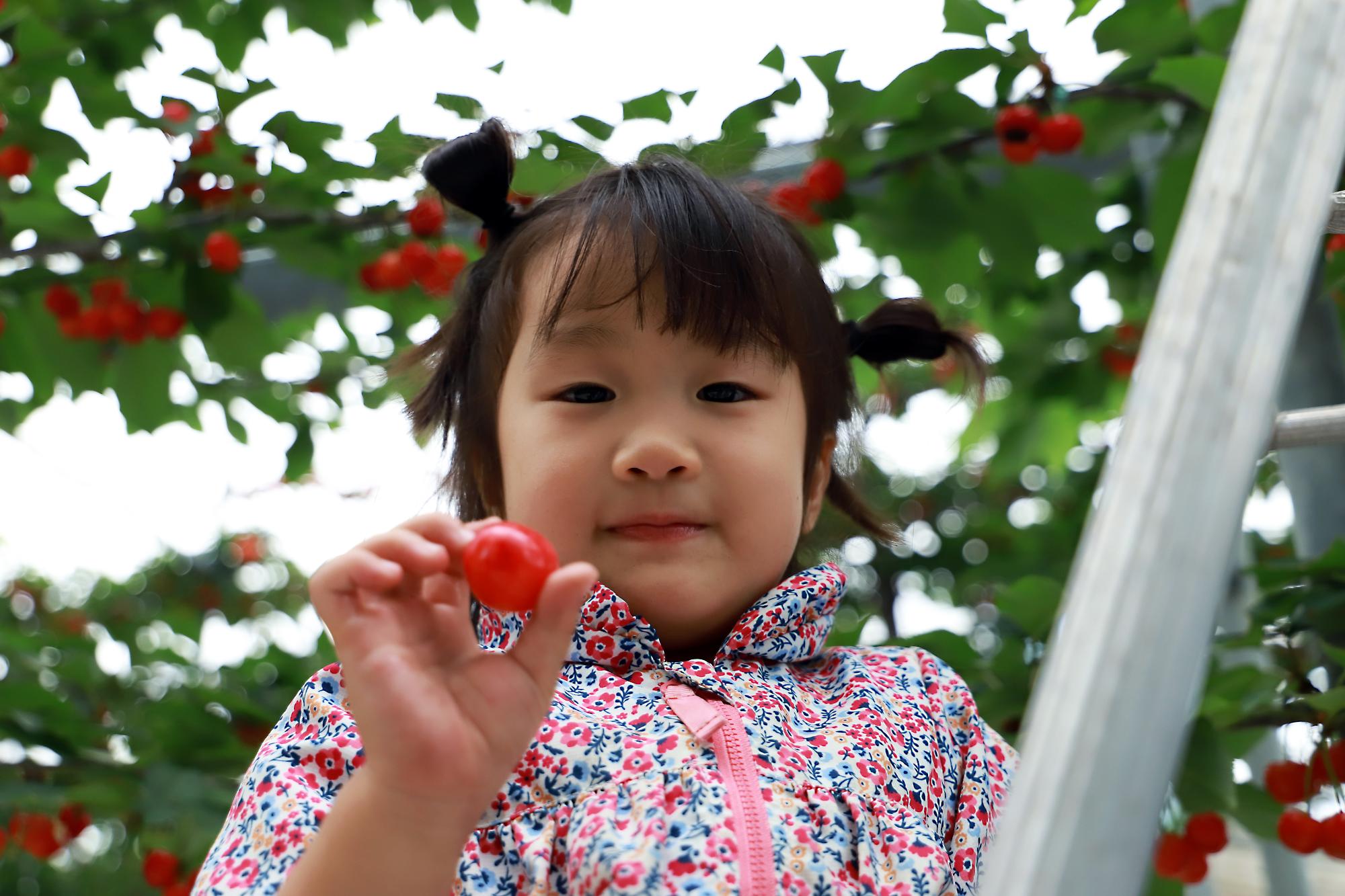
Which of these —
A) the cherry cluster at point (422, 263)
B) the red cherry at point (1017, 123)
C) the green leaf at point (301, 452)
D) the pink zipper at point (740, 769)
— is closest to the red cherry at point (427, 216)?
the cherry cluster at point (422, 263)

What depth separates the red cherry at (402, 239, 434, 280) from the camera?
2102mm

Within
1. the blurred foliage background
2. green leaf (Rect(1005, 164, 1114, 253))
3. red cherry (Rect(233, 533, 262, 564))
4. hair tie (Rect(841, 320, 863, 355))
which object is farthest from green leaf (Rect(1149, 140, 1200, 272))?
red cherry (Rect(233, 533, 262, 564))

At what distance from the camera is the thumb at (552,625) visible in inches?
29.0

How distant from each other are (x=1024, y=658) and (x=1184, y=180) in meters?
0.73

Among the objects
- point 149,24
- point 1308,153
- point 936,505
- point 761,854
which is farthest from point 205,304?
point 936,505

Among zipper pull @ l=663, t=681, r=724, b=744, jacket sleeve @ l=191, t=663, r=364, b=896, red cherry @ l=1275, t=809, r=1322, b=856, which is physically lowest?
red cherry @ l=1275, t=809, r=1322, b=856

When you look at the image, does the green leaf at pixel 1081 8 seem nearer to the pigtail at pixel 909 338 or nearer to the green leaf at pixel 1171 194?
the green leaf at pixel 1171 194

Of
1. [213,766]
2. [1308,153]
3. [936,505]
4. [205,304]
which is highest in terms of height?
[1308,153]

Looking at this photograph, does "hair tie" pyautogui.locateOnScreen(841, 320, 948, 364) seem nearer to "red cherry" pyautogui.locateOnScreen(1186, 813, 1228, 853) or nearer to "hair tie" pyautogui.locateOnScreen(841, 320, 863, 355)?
"hair tie" pyautogui.locateOnScreen(841, 320, 863, 355)

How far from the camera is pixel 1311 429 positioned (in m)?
0.68

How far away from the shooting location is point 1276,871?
2.22 meters

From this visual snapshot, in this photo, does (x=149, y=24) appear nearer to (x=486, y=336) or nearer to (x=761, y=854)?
(x=486, y=336)

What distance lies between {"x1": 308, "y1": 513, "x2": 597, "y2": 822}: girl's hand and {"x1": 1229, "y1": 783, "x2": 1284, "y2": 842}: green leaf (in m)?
0.99

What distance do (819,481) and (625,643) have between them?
0.42m
